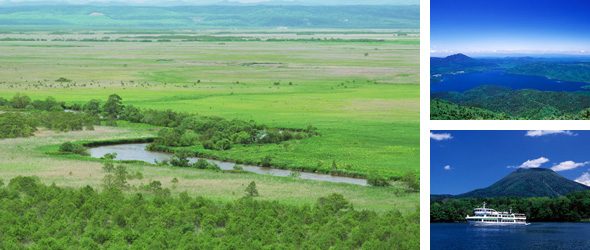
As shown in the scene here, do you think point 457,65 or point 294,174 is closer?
point 457,65

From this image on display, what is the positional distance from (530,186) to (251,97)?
25.6 m

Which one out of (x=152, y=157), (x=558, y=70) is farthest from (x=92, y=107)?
(x=558, y=70)

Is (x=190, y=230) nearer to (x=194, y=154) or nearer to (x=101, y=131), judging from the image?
(x=194, y=154)

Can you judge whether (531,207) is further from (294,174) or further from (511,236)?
(294,174)

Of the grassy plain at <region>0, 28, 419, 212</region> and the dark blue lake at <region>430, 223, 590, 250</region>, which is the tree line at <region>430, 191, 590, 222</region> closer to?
the dark blue lake at <region>430, 223, 590, 250</region>

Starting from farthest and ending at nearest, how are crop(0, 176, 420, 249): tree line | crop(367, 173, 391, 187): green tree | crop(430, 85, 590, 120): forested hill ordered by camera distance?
crop(367, 173, 391, 187): green tree
crop(0, 176, 420, 249): tree line
crop(430, 85, 590, 120): forested hill

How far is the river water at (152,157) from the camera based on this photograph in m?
18.4

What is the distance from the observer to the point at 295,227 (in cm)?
1215

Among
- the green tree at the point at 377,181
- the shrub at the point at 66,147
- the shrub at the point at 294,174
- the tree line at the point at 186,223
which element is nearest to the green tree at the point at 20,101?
the shrub at the point at 66,147

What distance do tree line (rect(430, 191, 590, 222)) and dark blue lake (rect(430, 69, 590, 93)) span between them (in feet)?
4.06

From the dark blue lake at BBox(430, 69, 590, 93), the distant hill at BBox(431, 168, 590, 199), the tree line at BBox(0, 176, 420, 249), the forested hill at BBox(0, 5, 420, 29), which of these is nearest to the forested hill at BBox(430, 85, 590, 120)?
the dark blue lake at BBox(430, 69, 590, 93)

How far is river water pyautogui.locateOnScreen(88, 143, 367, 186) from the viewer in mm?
18353

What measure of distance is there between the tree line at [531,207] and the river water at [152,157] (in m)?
9.37

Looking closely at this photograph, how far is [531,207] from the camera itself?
325 inches
